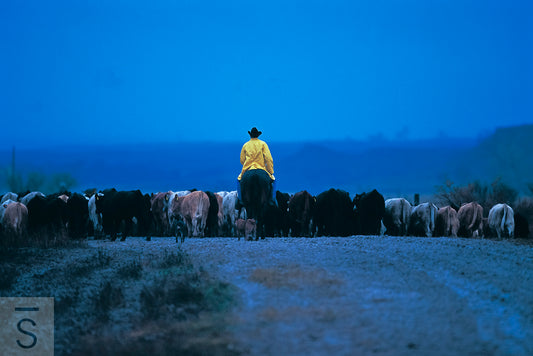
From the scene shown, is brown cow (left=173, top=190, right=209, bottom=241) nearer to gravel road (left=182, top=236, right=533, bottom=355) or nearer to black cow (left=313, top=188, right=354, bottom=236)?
black cow (left=313, top=188, right=354, bottom=236)

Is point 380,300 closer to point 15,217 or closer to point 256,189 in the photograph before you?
point 256,189

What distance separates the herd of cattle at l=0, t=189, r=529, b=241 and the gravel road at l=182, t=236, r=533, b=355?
667 cm

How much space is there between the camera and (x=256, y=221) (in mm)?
19094

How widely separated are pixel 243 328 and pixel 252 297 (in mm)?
1234

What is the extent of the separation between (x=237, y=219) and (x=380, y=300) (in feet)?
43.2

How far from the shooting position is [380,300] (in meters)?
9.78

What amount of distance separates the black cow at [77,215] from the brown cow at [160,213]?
142 inches

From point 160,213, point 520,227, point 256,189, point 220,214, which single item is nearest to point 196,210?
point 160,213

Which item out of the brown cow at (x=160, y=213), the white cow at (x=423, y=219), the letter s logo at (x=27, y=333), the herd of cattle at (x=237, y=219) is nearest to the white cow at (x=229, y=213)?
the herd of cattle at (x=237, y=219)

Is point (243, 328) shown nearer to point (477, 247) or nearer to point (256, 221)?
point (477, 247)

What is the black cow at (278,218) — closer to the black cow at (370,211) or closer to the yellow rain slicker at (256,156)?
the black cow at (370,211)

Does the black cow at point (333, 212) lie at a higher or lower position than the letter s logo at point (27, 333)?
higher

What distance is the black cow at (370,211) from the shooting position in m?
25.6

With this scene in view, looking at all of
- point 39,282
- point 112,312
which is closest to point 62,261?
point 39,282
